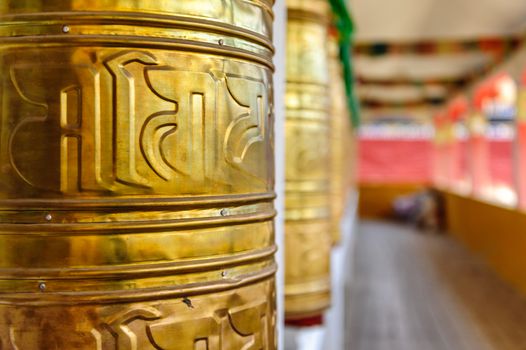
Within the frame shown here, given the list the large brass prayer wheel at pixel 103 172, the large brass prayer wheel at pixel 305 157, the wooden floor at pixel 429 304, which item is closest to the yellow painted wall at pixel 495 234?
the wooden floor at pixel 429 304

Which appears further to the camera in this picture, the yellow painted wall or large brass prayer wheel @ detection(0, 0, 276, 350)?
the yellow painted wall

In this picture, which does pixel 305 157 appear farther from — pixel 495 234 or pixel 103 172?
pixel 495 234

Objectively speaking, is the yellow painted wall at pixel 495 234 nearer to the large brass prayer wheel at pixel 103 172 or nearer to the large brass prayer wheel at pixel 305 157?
the large brass prayer wheel at pixel 305 157

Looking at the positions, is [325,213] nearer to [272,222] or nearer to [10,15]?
[272,222]

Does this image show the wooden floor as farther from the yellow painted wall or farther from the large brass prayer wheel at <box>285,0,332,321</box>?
the large brass prayer wheel at <box>285,0,332,321</box>

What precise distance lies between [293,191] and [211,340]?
3.55 feet

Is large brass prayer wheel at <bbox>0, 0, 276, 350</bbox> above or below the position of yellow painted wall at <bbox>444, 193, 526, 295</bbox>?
above

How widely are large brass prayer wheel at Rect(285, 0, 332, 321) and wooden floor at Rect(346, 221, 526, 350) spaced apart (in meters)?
2.41

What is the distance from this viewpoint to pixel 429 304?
5.43m

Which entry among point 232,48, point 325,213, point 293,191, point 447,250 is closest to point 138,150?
point 232,48

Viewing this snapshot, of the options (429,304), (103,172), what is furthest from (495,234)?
(103,172)

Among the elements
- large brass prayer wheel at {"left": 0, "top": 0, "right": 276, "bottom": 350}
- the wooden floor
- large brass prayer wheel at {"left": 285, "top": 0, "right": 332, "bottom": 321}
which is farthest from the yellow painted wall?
large brass prayer wheel at {"left": 0, "top": 0, "right": 276, "bottom": 350}

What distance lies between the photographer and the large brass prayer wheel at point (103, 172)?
72 cm

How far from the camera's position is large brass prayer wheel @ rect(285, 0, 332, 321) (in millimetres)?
1841
